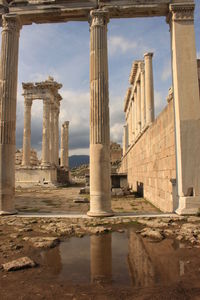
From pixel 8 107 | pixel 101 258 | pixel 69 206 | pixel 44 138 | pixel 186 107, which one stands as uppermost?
pixel 44 138

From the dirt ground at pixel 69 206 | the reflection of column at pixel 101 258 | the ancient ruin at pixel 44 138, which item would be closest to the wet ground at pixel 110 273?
the reflection of column at pixel 101 258

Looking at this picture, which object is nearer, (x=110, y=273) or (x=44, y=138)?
(x=110, y=273)

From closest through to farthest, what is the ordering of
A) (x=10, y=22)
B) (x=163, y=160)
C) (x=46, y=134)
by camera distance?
(x=10, y=22)
(x=163, y=160)
(x=46, y=134)

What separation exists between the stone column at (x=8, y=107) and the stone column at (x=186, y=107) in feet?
21.8

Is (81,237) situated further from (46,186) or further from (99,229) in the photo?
(46,186)

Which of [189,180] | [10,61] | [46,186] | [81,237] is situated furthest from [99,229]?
[46,186]

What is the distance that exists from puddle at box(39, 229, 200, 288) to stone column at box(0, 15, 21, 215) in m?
4.81

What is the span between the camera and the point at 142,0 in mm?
9992

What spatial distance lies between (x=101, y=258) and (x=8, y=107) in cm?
766

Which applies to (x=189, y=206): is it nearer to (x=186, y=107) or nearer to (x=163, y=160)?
(x=163, y=160)

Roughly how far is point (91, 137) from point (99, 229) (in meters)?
3.90

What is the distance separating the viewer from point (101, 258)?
4.96m

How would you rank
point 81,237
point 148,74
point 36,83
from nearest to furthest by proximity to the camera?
point 81,237, point 148,74, point 36,83

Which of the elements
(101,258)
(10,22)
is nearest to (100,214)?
(101,258)
